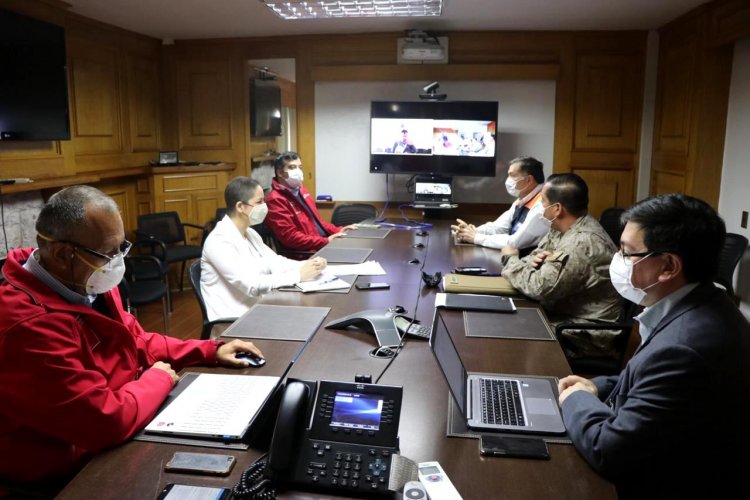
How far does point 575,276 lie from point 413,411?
129 centimetres

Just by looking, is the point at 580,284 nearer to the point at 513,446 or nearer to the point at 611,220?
the point at 513,446

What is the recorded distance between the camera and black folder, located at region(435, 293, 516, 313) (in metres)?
2.48

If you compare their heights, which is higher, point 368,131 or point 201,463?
point 368,131

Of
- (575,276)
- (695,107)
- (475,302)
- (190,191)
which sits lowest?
(475,302)

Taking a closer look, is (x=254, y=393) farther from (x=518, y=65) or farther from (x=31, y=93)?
(x=518, y=65)

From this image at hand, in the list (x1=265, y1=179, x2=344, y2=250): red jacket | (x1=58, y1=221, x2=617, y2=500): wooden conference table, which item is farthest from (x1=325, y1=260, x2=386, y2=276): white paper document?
(x1=265, y1=179, x2=344, y2=250): red jacket

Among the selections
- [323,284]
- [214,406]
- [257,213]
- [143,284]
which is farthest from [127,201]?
[214,406]

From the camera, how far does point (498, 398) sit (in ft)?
5.35

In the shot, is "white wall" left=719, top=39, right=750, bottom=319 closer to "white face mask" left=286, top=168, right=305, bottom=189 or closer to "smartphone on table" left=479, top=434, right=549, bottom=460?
"white face mask" left=286, top=168, right=305, bottom=189

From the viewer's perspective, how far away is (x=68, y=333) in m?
1.44

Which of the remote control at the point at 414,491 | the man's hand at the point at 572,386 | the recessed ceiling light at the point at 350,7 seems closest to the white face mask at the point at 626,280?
the man's hand at the point at 572,386

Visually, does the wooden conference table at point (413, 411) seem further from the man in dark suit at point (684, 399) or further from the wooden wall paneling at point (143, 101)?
the wooden wall paneling at point (143, 101)

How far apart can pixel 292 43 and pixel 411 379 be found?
4822 mm

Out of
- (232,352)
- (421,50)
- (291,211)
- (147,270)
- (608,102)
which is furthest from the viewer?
(608,102)
